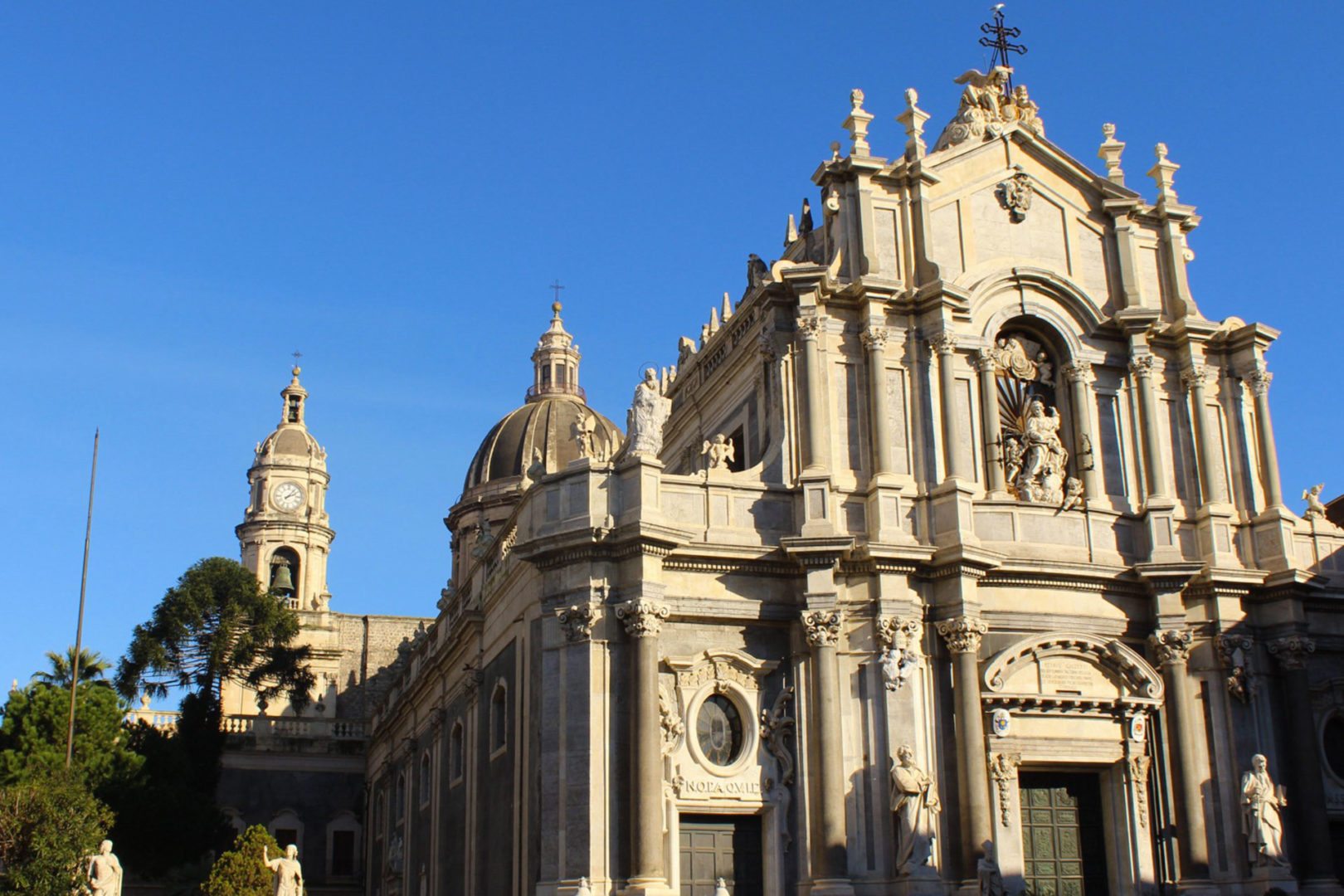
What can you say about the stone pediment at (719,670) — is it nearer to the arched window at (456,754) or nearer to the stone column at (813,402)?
the stone column at (813,402)

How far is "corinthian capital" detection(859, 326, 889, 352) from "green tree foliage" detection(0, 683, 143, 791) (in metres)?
23.4

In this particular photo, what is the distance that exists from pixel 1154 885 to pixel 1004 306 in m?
10.8

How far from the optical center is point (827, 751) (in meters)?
25.8

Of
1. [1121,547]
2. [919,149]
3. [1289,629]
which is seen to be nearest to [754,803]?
[1121,547]

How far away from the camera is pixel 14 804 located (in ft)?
90.9

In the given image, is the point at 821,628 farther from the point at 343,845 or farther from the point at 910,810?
the point at 343,845

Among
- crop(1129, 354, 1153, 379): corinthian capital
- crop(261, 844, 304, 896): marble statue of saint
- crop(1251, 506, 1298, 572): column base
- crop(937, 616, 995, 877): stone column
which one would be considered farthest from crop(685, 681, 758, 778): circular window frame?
crop(1251, 506, 1298, 572): column base

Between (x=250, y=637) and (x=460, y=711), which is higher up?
(x=250, y=637)

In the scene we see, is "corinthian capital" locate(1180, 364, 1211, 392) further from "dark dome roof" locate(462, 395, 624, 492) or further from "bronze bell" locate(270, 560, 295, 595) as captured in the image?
"bronze bell" locate(270, 560, 295, 595)

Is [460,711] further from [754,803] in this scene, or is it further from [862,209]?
[862,209]

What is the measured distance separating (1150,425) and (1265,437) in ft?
7.90

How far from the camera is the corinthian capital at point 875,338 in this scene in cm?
2852

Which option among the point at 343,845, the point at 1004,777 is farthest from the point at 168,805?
the point at 1004,777

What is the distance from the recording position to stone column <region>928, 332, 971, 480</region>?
2836 cm
